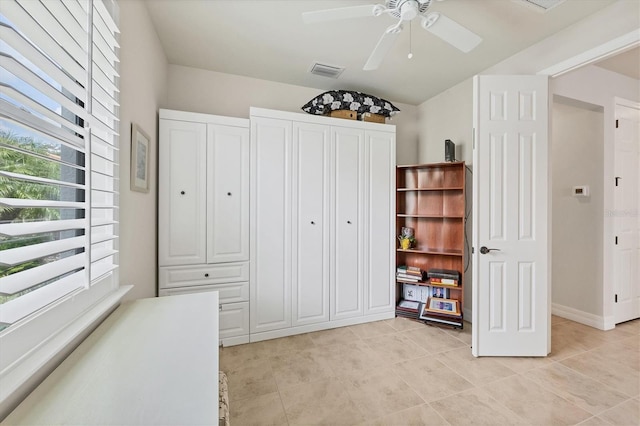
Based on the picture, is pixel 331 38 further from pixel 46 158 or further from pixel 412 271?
pixel 412 271

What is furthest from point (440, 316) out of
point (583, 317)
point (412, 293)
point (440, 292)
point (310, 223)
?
point (310, 223)

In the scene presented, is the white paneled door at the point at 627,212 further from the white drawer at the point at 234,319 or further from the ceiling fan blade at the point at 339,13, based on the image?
the white drawer at the point at 234,319

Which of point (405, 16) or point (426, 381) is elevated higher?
point (405, 16)

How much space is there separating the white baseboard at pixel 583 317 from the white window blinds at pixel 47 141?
14.2 ft

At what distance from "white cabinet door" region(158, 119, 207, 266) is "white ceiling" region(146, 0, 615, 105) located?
2.57 feet

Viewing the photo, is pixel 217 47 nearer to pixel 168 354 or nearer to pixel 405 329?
pixel 168 354

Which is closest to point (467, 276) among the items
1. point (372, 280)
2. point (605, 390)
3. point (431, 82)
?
point (372, 280)

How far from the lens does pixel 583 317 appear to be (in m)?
2.91

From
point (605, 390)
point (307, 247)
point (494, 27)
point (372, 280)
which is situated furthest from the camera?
point (372, 280)

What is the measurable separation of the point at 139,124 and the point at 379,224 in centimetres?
242

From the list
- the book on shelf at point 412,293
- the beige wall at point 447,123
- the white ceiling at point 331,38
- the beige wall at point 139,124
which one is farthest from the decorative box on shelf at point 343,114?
the book on shelf at point 412,293

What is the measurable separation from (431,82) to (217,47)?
237 cm

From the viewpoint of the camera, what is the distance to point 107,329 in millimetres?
1079

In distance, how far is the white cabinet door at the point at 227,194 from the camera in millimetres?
2438
